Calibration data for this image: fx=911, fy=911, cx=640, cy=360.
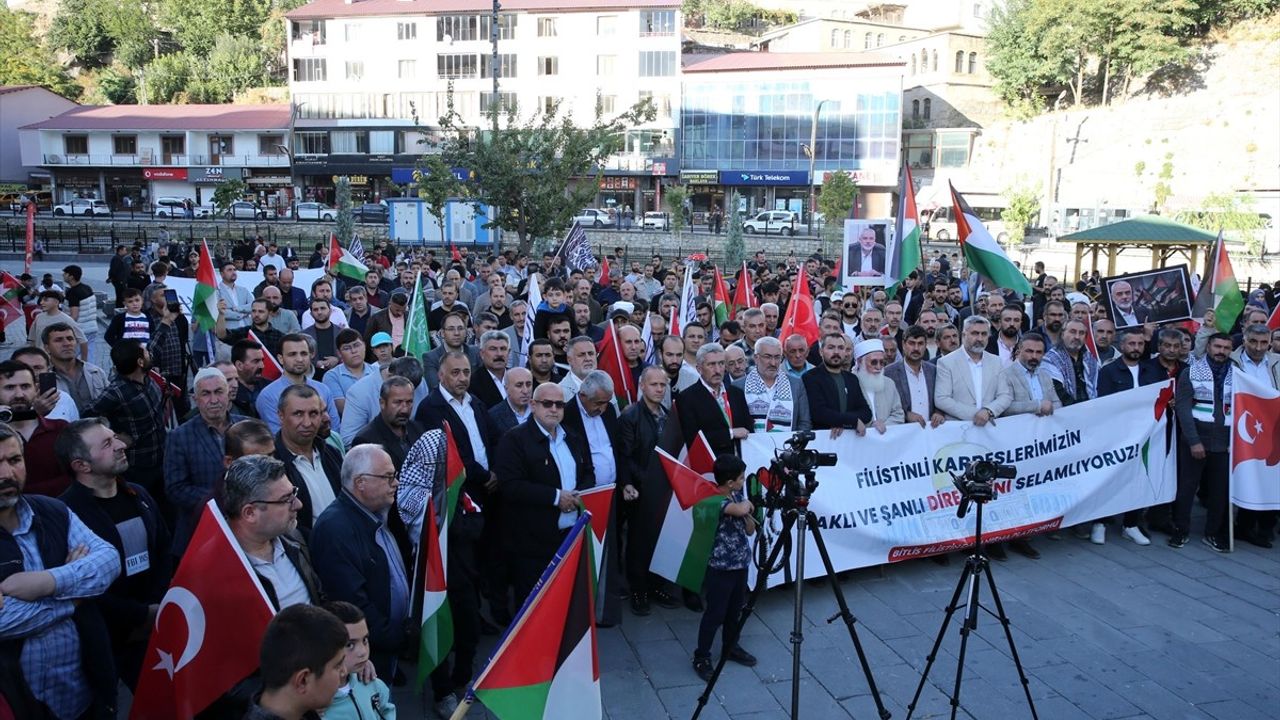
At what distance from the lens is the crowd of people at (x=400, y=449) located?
11.2ft

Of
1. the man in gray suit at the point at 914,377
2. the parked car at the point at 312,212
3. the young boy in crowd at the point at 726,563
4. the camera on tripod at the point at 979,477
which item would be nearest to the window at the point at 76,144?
the parked car at the point at 312,212

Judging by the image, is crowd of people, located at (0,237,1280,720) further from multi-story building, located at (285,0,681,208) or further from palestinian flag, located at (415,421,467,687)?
multi-story building, located at (285,0,681,208)

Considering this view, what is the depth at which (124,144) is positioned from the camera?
62.5 metres

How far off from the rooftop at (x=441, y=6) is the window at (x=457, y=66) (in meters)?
2.77

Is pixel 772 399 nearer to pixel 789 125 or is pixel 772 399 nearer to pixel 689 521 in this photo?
pixel 689 521

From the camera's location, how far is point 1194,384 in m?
7.84

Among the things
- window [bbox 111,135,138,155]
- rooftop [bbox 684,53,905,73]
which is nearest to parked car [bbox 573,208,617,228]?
rooftop [bbox 684,53,905,73]

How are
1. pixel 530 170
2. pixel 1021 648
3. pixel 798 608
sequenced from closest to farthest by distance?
pixel 798 608
pixel 1021 648
pixel 530 170

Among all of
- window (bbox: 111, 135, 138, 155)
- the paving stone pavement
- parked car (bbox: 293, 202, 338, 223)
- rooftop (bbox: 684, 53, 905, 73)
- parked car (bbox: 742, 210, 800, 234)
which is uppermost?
rooftop (bbox: 684, 53, 905, 73)

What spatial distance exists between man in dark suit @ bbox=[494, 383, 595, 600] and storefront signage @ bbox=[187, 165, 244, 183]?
63056 millimetres

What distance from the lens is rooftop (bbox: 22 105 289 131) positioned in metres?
61.5

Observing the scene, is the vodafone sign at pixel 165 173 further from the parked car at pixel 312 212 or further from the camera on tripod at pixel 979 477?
the camera on tripod at pixel 979 477

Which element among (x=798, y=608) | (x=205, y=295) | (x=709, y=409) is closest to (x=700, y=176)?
(x=205, y=295)

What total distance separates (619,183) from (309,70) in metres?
22.5
